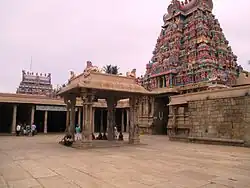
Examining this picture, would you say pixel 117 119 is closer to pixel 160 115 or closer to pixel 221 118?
pixel 160 115

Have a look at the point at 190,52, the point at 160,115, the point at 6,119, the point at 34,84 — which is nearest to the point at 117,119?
the point at 160,115

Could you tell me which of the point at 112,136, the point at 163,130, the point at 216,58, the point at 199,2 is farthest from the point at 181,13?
the point at 112,136

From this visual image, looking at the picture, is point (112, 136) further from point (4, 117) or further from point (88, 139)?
point (4, 117)

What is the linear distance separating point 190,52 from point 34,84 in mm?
34287

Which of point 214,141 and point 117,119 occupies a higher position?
point 117,119

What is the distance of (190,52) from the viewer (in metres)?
26.8

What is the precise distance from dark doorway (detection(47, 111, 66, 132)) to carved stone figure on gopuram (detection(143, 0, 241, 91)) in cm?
1185

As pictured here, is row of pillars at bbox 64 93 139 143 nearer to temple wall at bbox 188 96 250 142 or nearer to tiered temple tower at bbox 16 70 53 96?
temple wall at bbox 188 96 250 142

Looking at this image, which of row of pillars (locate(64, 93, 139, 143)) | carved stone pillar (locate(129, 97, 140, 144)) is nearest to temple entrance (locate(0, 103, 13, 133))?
row of pillars (locate(64, 93, 139, 143))

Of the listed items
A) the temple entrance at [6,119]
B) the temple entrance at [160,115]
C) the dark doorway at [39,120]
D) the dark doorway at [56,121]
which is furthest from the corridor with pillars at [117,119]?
the temple entrance at [6,119]

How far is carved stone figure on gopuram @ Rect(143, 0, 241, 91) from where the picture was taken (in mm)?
24672

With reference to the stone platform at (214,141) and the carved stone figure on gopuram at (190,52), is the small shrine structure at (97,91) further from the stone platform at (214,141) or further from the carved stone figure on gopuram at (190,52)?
the carved stone figure on gopuram at (190,52)

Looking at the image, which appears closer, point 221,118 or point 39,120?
point 221,118

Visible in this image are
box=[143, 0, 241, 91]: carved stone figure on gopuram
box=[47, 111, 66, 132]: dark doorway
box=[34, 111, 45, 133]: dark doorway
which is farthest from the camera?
box=[47, 111, 66, 132]: dark doorway
